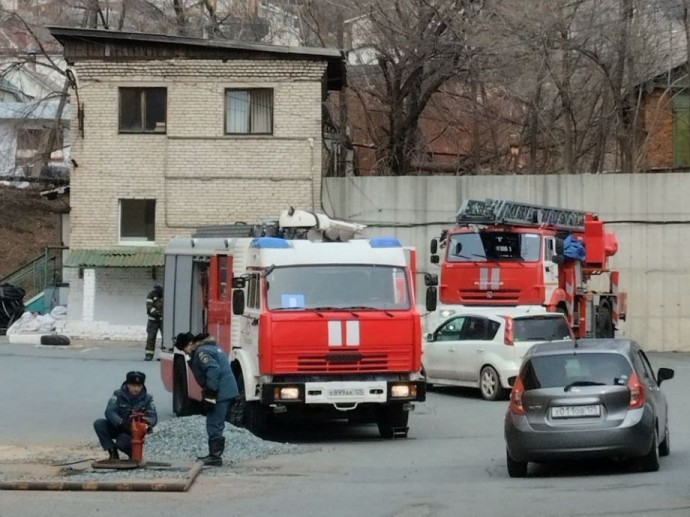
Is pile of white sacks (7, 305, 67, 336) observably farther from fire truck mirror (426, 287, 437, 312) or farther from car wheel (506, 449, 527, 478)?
car wheel (506, 449, 527, 478)

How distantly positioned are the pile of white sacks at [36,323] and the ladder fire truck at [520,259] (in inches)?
446

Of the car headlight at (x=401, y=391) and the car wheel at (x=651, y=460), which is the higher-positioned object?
the car headlight at (x=401, y=391)

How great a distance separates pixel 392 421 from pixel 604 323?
1375 cm

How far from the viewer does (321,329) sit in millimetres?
16203

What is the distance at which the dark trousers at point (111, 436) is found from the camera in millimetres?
13859

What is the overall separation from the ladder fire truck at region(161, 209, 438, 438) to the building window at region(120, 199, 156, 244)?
631 inches

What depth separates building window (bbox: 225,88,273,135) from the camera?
33.3 m

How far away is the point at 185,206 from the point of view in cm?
3347

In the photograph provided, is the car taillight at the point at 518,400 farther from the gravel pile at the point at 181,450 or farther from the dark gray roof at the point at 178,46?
the dark gray roof at the point at 178,46

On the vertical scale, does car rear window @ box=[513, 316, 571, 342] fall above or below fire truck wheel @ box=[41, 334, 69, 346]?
above

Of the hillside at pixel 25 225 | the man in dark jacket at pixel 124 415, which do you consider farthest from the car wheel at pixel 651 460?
the hillside at pixel 25 225

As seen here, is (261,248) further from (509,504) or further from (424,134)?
(424,134)

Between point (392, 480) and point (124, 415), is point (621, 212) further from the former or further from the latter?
point (124, 415)

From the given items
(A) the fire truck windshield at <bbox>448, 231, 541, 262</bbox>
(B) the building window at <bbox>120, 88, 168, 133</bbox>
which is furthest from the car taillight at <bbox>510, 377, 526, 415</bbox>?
(B) the building window at <bbox>120, 88, 168, 133</bbox>
